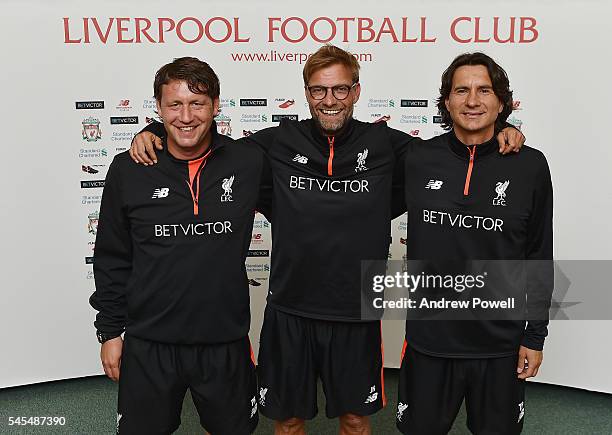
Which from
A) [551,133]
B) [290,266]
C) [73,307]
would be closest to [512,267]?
[290,266]

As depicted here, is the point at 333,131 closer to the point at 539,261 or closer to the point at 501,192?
the point at 501,192

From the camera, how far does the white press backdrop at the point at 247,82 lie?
9.61 feet

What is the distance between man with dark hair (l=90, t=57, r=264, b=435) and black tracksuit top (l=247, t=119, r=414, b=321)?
0.14 metres

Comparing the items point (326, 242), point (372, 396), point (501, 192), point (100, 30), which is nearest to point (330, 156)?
point (326, 242)

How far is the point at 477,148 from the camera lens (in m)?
1.86

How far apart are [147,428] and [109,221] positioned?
0.65m

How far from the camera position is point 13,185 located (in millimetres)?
3025

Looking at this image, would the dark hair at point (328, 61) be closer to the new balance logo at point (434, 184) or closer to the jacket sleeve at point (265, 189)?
the jacket sleeve at point (265, 189)

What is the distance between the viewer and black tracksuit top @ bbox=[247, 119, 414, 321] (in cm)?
194

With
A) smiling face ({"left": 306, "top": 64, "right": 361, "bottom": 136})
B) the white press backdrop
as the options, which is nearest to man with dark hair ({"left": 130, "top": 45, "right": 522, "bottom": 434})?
Result: smiling face ({"left": 306, "top": 64, "right": 361, "bottom": 136})

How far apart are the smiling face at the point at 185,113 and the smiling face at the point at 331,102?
0.35 meters

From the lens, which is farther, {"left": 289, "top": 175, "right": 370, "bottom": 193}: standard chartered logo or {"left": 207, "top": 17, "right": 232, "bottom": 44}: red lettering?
{"left": 207, "top": 17, "right": 232, "bottom": 44}: red lettering

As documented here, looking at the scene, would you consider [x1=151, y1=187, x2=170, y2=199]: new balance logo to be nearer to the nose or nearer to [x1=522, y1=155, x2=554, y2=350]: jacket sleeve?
the nose

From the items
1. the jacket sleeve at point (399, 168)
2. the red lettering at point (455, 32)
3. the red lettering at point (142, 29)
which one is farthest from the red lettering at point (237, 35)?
the jacket sleeve at point (399, 168)
